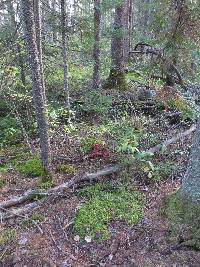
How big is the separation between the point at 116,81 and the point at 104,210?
7.38 meters

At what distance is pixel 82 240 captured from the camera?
5.28m

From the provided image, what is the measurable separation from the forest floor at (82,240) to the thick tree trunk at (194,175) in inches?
26.4

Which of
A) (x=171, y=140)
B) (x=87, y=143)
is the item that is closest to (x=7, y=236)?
(x=87, y=143)

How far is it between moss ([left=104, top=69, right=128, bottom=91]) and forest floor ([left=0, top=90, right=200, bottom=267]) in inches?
229

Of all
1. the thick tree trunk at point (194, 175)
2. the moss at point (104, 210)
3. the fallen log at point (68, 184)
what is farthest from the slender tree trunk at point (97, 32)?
the thick tree trunk at point (194, 175)

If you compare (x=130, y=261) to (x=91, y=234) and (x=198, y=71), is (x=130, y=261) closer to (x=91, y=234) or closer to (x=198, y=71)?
(x=91, y=234)

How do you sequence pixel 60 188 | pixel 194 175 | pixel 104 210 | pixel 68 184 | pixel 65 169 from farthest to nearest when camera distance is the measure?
pixel 65 169, pixel 68 184, pixel 60 188, pixel 104 210, pixel 194 175

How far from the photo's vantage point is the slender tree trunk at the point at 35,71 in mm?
5035

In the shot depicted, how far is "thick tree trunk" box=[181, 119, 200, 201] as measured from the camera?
529cm

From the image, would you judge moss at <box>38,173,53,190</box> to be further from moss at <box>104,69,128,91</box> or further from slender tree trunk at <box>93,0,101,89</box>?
moss at <box>104,69,128,91</box>

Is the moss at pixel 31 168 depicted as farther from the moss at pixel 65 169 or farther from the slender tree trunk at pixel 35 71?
the slender tree trunk at pixel 35 71

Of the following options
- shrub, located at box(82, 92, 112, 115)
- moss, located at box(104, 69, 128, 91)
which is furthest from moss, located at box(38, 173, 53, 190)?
moss, located at box(104, 69, 128, 91)

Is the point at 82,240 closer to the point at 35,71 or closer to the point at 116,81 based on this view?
the point at 35,71

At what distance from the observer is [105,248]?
5164mm
